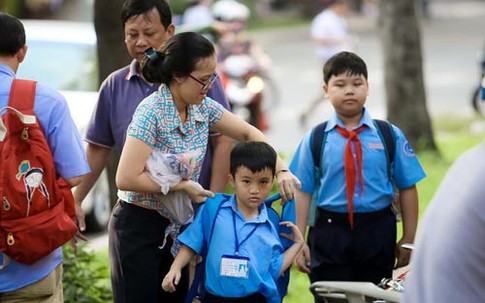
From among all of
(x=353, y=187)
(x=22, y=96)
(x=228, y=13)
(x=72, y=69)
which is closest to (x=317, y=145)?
(x=353, y=187)

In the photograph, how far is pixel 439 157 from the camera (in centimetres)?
1369

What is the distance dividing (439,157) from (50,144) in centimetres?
883

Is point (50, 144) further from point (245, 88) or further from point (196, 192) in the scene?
point (245, 88)

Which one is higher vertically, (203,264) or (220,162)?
(220,162)

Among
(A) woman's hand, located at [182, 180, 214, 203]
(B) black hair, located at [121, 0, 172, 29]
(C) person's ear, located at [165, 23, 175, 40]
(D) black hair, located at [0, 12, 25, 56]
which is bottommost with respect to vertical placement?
(A) woman's hand, located at [182, 180, 214, 203]

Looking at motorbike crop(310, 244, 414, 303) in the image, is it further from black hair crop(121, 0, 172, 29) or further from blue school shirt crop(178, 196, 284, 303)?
black hair crop(121, 0, 172, 29)

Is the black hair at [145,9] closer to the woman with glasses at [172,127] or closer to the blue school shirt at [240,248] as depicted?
the woman with glasses at [172,127]

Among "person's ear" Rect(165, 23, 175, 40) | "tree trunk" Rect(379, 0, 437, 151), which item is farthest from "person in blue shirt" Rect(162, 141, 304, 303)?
"tree trunk" Rect(379, 0, 437, 151)

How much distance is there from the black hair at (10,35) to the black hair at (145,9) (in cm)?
59

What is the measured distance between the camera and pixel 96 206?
1188 cm

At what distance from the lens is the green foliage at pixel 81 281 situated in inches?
286

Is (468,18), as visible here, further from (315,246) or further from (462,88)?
(315,246)

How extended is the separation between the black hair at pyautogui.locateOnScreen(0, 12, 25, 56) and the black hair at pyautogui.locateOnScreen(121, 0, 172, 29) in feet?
1.94

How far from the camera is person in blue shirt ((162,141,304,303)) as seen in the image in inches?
204
